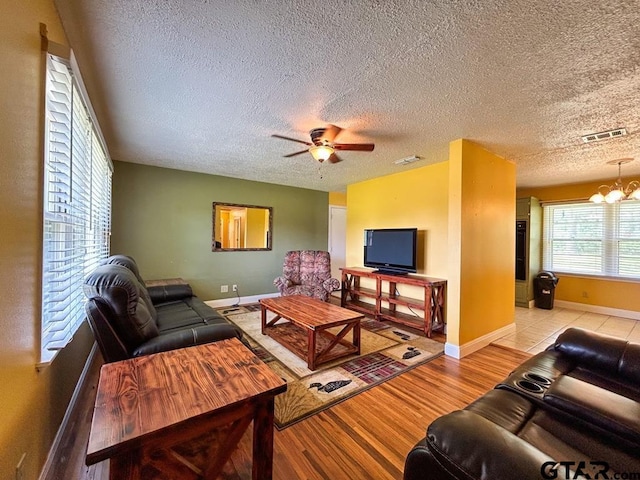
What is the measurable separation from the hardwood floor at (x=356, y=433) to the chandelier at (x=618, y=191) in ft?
10.4

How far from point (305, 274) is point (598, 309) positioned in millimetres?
5323

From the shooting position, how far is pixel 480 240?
3.25m

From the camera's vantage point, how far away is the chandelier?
12.1 feet

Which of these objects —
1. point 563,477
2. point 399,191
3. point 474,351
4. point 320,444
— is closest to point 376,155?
point 399,191

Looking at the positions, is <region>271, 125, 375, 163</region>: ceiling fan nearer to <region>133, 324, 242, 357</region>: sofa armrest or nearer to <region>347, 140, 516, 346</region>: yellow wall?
<region>347, 140, 516, 346</region>: yellow wall

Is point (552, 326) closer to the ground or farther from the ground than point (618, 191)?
closer to the ground

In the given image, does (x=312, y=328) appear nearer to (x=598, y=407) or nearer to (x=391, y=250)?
(x=598, y=407)

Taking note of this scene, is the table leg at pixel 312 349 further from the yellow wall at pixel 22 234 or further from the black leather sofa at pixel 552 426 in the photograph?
the yellow wall at pixel 22 234

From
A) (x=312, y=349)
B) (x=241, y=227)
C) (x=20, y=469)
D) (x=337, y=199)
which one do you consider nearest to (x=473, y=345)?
(x=312, y=349)

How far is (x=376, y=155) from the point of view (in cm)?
365

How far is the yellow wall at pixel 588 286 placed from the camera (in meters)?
4.60

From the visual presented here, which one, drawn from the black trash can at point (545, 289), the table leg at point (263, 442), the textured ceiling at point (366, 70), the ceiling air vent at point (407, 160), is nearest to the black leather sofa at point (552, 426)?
the table leg at point (263, 442)

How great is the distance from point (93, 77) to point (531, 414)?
10.8 ft

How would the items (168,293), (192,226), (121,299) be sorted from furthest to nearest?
(192,226) → (168,293) → (121,299)
